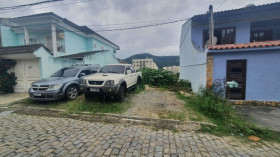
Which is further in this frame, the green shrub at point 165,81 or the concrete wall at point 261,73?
the green shrub at point 165,81

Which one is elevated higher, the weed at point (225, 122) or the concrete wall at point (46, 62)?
the concrete wall at point (46, 62)

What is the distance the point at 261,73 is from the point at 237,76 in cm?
93

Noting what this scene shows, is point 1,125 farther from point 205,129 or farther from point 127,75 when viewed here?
point 205,129

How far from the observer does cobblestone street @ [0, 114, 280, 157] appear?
235 cm

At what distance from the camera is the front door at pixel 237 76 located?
5.40 metres

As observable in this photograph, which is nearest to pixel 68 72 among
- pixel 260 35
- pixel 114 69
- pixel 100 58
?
pixel 114 69

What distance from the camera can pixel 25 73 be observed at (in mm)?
7992

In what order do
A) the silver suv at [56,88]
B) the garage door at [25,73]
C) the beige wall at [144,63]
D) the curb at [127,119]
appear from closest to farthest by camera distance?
the curb at [127,119], the silver suv at [56,88], the garage door at [25,73], the beige wall at [144,63]

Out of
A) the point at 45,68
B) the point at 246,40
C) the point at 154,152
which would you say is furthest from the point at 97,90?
the point at 246,40

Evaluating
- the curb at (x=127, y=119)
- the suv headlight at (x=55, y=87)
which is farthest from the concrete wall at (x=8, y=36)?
the suv headlight at (x=55, y=87)

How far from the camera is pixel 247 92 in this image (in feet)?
17.9

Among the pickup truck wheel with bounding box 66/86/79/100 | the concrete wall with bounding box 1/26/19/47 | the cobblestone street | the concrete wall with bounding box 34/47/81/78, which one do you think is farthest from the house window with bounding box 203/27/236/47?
the concrete wall with bounding box 1/26/19/47

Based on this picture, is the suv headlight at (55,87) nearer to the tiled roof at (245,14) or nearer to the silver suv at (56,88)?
the silver suv at (56,88)

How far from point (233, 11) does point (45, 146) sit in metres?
11.4
